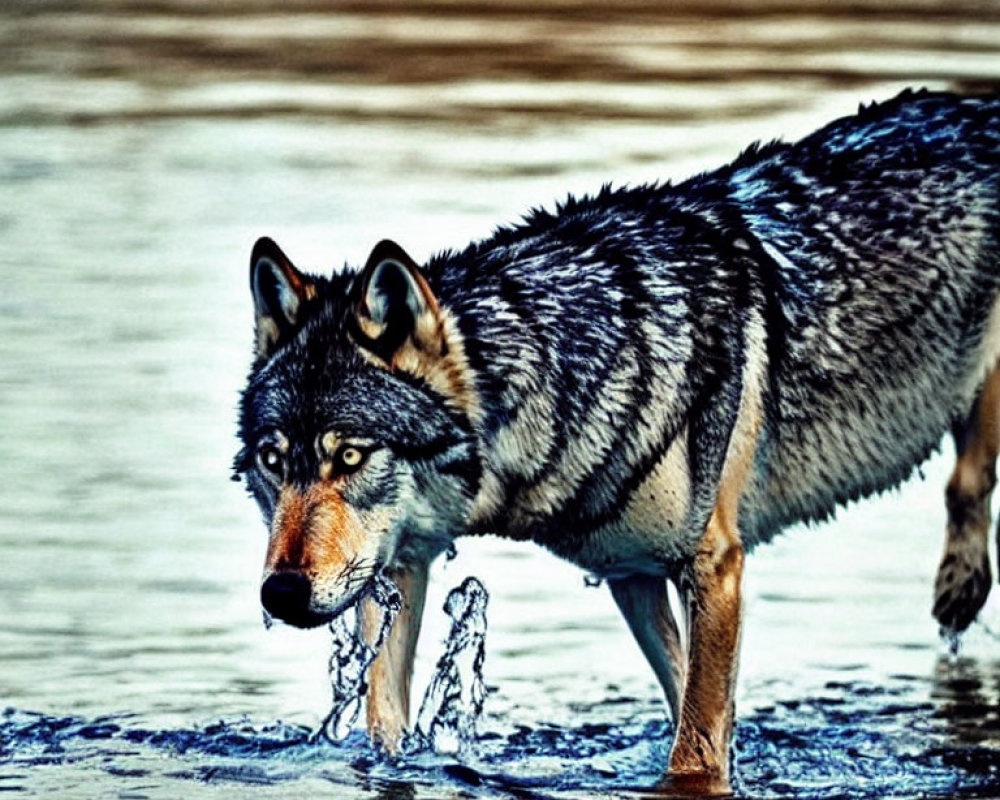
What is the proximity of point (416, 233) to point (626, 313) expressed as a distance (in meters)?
6.20

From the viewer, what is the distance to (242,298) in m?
12.6

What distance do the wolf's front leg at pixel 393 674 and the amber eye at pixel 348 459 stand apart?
0.72 m

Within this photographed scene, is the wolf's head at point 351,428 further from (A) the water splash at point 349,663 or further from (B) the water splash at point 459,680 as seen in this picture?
(B) the water splash at point 459,680

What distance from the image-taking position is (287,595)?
659 cm

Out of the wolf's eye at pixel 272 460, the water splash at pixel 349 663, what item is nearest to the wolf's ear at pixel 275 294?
the wolf's eye at pixel 272 460

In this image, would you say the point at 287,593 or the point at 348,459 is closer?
the point at 287,593

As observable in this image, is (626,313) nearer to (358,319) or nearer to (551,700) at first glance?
(358,319)

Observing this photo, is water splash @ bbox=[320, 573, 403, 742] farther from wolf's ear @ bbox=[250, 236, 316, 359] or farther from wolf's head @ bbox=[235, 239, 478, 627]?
wolf's ear @ bbox=[250, 236, 316, 359]

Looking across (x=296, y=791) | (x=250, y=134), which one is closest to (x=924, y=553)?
(x=296, y=791)

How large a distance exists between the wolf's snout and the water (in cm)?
70

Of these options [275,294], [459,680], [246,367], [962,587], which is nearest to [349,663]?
[459,680]

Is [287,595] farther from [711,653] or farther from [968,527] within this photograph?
[968,527]

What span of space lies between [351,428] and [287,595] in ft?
1.49

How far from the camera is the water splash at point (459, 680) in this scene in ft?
25.1
